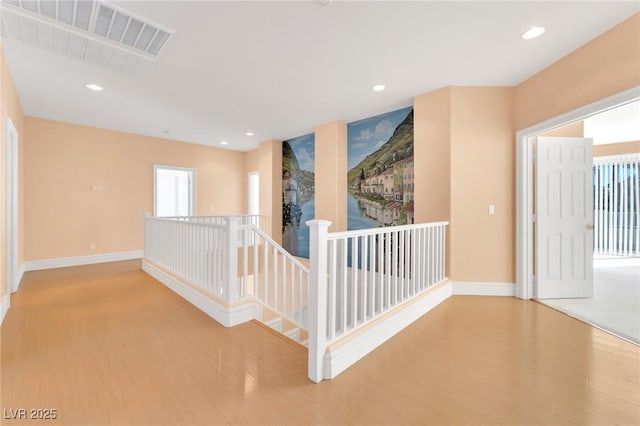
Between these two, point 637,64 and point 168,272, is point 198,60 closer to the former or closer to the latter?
point 168,272

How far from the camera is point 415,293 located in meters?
2.90

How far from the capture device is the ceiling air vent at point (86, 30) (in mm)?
2070

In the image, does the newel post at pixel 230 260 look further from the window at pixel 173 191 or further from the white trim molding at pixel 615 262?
the white trim molding at pixel 615 262

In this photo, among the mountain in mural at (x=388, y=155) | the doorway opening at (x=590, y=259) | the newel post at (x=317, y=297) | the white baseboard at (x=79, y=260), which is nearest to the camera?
the newel post at (x=317, y=297)

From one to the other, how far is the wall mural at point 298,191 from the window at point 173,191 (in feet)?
8.15

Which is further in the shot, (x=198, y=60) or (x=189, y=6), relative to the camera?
(x=198, y=60)

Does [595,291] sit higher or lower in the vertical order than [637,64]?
lower

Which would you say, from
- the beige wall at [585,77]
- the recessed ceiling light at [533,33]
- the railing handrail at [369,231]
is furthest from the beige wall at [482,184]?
the recessed ceiling light at [533,33]

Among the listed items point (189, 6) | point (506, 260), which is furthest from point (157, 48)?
point (506, 260)

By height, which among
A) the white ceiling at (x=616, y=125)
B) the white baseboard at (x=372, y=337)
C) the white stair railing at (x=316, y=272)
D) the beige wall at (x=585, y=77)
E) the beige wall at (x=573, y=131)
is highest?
the white ceiling at (x=616, y=125)

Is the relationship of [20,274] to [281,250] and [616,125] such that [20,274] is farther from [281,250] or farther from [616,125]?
[616,125]

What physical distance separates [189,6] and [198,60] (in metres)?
0.82

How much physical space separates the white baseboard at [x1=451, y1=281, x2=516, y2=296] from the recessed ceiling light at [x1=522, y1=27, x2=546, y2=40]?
2.80 m

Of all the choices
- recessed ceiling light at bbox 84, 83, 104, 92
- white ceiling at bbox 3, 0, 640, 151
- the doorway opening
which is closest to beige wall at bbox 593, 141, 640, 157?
the doorway opening
